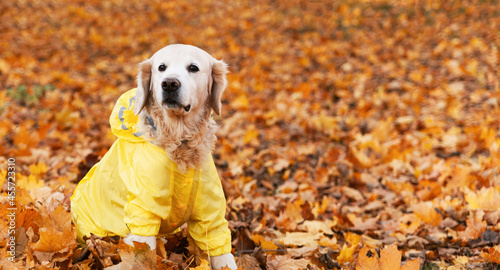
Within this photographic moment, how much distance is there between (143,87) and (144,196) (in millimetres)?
706

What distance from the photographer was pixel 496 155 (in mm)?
4094

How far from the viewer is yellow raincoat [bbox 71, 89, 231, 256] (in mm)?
2311

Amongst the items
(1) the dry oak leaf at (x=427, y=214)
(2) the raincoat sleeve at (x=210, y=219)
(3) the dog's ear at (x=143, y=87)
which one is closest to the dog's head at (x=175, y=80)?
(3) the dog's ear at (x=143, y=87)

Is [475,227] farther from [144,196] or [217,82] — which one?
[144,196]

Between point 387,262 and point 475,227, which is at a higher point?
point 387,262

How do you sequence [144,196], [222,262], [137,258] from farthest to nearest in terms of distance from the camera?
[222,262], [144,196], [137,258]

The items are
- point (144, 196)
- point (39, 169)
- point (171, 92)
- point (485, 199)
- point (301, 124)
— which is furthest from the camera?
point (301, 124)

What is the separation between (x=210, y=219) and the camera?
2.48 m

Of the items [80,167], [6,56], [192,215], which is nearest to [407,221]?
[192,215]

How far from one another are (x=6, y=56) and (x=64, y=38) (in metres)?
1.81

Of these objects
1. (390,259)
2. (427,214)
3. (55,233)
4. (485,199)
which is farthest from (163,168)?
(485,199)

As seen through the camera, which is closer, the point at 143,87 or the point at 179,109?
the point at 179,109

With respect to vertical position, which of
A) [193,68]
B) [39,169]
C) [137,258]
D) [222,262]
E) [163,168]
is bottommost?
[222,262]

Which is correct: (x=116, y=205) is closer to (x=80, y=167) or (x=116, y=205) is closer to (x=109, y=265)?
(x=109, y=265)
